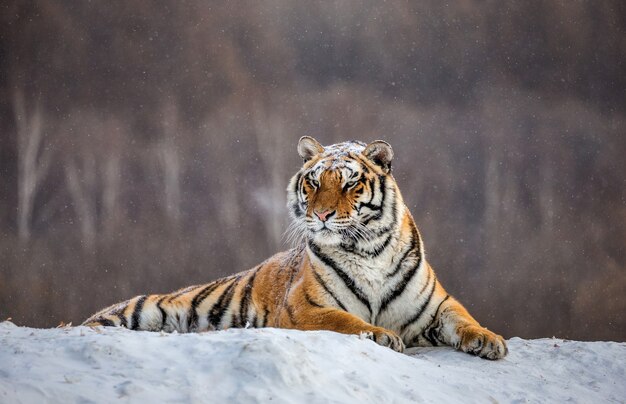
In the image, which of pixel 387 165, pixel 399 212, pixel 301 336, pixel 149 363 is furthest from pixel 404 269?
pixel 149 363

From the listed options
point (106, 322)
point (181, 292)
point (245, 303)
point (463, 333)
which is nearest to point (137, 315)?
point (106, 322)

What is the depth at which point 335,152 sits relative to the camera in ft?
20.1

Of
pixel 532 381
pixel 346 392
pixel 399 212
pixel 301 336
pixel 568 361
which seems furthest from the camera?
pixel 399 212

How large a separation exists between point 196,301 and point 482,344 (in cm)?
298

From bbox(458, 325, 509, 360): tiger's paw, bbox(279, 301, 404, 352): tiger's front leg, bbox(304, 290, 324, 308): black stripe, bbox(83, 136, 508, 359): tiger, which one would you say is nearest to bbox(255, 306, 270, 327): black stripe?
bbox(83, 136, 508, 359): tiger

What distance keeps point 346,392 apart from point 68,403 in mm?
1346

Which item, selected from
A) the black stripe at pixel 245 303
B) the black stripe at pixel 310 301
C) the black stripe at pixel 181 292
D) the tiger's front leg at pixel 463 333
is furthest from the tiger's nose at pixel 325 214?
the black stripe at pixel 181 292

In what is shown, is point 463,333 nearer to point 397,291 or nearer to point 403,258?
point 397,291

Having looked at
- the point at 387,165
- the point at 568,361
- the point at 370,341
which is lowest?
the point at 568,361

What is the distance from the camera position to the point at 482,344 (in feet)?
17.3

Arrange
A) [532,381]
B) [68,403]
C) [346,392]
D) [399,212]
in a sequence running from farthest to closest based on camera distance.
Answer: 1. [399,212]
2. [532,381]
3. [346,392]
4. [68,403]

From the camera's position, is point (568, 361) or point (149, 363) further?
point (568, 361)

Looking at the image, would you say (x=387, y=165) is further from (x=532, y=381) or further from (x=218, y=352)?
(x=218, y=352)

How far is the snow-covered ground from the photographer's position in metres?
3.31
